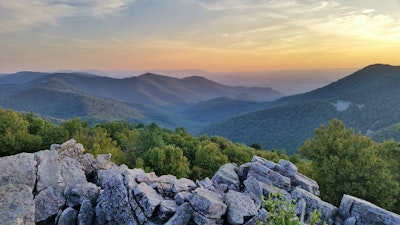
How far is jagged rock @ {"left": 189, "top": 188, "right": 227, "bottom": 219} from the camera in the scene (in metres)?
20.5

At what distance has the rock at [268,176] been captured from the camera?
26469 millimetres

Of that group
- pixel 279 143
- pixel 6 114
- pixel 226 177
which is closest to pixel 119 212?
pixel 226 177

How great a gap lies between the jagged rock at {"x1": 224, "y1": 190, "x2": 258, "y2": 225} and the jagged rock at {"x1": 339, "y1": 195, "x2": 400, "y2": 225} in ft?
27.3

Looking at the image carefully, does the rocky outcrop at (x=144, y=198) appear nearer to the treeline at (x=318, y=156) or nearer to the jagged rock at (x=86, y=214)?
the jagged rock at (x=86, y=214)

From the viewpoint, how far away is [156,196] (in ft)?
73.7

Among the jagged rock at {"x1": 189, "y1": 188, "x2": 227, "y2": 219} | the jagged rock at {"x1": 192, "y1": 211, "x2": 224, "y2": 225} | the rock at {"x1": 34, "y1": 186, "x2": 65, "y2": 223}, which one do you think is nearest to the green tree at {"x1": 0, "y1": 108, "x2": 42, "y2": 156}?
the rock at {"x1": 34, "y1": 186, "x2": 65, "y2": 223}

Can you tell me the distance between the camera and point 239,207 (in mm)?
21062

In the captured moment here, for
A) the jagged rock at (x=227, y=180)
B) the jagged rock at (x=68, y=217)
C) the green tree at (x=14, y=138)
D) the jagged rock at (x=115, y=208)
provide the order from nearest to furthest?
the jagged rock at (x=68, y=217), the jagged rock at (x=115, y=208), the jagged rock at (x=227, y=180), the green tree at (x=14, y=138)

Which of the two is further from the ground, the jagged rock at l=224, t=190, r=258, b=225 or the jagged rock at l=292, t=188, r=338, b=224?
the jagged rock at l=224, t=190, r=258, b=225

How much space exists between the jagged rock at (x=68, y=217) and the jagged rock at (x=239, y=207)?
39.0 feet

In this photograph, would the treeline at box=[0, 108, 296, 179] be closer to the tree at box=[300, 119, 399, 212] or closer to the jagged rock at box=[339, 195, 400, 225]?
the tree at box=[300, 119, 399, 212]

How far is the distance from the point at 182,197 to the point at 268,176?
9.21 m

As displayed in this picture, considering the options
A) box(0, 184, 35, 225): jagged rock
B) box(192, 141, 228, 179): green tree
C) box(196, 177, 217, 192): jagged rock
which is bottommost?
box(192, 141, 228, 179): green tree

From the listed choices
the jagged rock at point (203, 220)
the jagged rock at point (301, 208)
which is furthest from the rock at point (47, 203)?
the jagged rock at point (301, 208)
